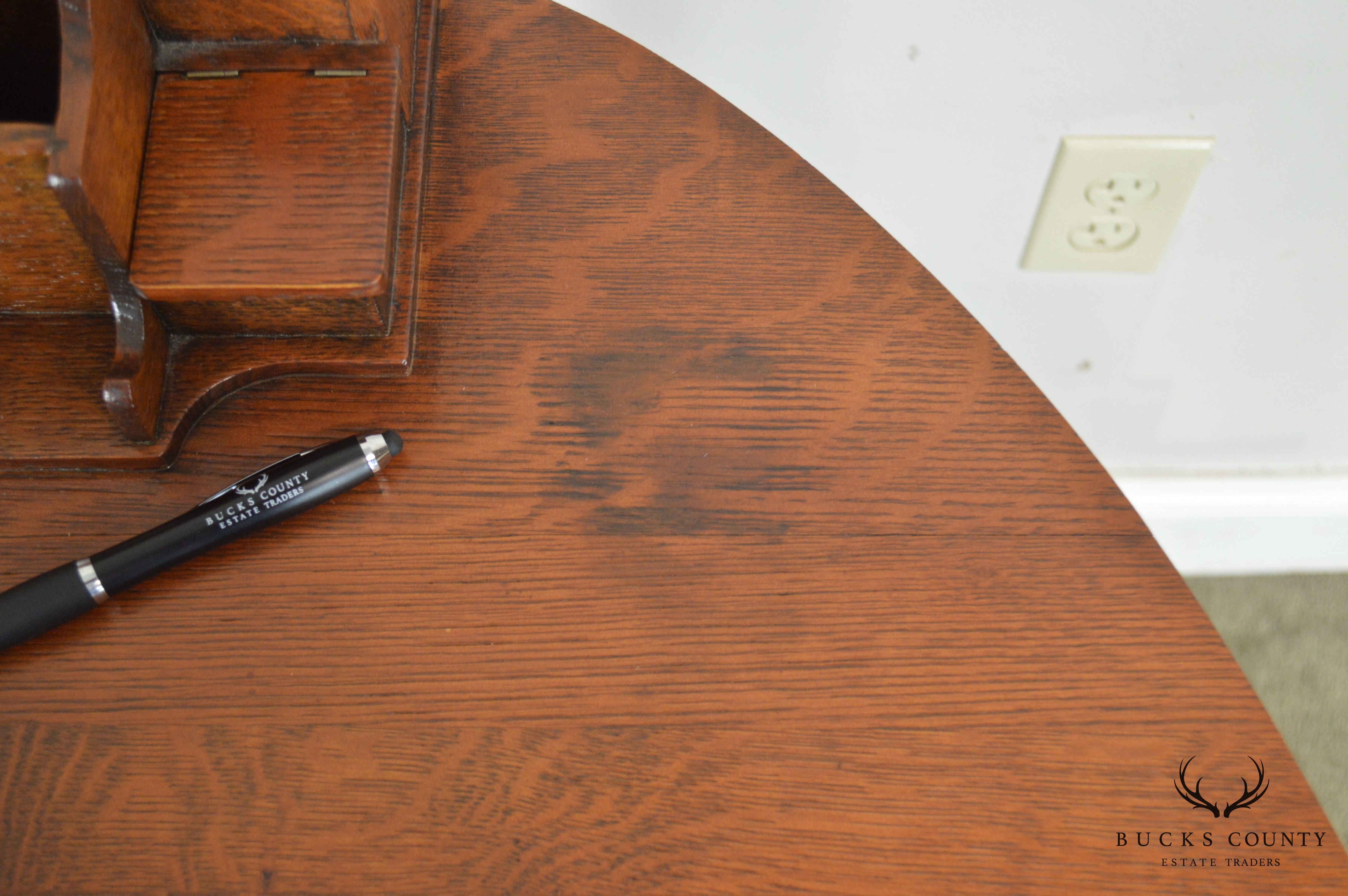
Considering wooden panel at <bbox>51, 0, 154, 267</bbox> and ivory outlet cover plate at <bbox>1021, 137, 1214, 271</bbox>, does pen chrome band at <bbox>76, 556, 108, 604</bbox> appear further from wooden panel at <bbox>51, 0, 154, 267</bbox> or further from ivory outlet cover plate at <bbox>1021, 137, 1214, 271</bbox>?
ivory outlet cover plate at <bbox>1021, 137, 1214, 271</bbox>

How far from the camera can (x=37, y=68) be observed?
A: 37 centimetres

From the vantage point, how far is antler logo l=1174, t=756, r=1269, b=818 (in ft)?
1.02

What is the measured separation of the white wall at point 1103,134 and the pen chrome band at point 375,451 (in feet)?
1.03

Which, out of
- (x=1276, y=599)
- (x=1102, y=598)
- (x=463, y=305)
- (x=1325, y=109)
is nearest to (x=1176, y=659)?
(x=1102, y=598)

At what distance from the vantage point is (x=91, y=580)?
34 centimetres

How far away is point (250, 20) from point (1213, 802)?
1.39 feet

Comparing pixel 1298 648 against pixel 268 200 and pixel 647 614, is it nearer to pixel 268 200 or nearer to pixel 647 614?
pixel 647 614

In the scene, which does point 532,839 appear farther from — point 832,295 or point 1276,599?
point 1276,599

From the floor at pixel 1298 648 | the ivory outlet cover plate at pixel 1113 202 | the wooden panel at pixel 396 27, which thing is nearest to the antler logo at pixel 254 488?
the wooden panel at pixel 396 27

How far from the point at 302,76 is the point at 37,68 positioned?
0.34ft

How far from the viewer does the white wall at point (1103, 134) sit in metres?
0.55

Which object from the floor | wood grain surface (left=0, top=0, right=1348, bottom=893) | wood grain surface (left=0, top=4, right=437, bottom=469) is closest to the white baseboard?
the floor

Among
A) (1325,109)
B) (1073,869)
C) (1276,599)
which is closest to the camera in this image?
(1073,869)

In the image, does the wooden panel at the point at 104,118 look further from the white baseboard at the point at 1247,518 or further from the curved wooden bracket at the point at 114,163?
the white baseboard at the point at 1247,518
